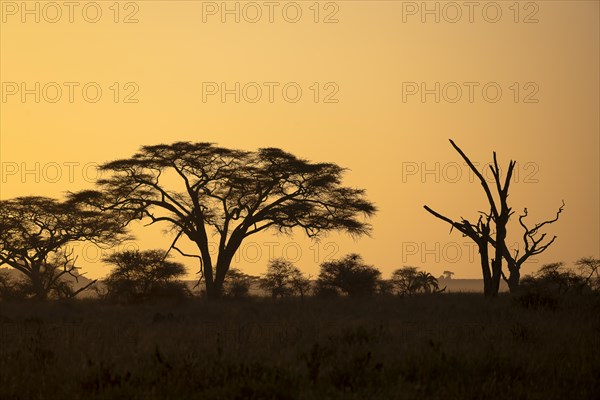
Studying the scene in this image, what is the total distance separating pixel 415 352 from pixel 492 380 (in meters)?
1.84

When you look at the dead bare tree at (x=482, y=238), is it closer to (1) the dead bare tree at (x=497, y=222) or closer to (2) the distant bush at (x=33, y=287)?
(1) the dead bare tree at (x=497, y=222)

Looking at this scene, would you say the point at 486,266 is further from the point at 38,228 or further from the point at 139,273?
the point at 38,228

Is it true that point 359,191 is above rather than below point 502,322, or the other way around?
above

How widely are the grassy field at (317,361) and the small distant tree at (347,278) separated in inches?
778

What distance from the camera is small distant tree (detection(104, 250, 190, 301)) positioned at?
36.1 meters

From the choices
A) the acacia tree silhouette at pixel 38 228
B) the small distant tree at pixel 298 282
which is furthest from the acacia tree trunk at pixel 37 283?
the small distant tree at pixel 298 282

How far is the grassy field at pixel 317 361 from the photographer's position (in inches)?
360

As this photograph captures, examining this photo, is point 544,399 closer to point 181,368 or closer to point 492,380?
point 492,380

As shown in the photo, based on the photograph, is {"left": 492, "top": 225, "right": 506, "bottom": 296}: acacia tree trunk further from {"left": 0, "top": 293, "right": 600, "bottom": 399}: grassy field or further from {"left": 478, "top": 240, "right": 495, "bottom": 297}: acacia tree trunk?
{"left": 0, "top": 293, "right": 600, "bottom": 399}: grassy field

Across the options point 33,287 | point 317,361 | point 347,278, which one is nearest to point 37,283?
point 33,287

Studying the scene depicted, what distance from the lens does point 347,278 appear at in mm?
38688

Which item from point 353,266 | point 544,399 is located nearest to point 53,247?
point 353,266

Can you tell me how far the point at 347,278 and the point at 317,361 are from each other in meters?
28.5

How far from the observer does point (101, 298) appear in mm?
35531
